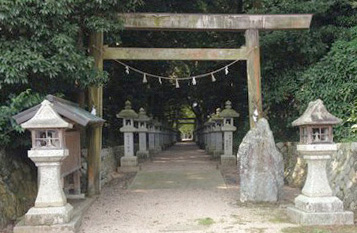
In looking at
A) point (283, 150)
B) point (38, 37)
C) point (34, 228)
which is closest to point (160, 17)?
point (38, 37)

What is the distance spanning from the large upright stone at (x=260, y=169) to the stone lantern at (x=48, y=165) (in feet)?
13.5

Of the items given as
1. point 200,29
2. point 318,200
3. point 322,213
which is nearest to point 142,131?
point 200,29

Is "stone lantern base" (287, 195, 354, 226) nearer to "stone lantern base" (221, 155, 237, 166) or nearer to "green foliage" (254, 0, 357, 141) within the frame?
"green foliage" (254, 0, 357, 141)

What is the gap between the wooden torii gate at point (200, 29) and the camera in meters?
10.4

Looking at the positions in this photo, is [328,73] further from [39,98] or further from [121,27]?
[39,98]

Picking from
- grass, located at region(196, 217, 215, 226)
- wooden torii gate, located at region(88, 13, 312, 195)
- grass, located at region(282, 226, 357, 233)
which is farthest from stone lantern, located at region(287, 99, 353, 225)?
wooden torii gate, located at region(88, 13, 312, 195)

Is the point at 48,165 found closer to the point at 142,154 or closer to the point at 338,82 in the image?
the point at 338,82

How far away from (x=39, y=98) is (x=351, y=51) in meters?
8.37

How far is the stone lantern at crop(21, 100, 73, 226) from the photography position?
643 cm

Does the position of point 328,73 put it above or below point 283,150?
above

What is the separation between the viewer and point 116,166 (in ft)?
50.2

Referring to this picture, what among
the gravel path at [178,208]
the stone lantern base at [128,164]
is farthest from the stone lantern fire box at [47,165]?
the stone lantern base at [128,164]

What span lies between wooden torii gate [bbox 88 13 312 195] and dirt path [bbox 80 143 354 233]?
4.72ft

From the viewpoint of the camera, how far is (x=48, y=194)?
6.57 m
